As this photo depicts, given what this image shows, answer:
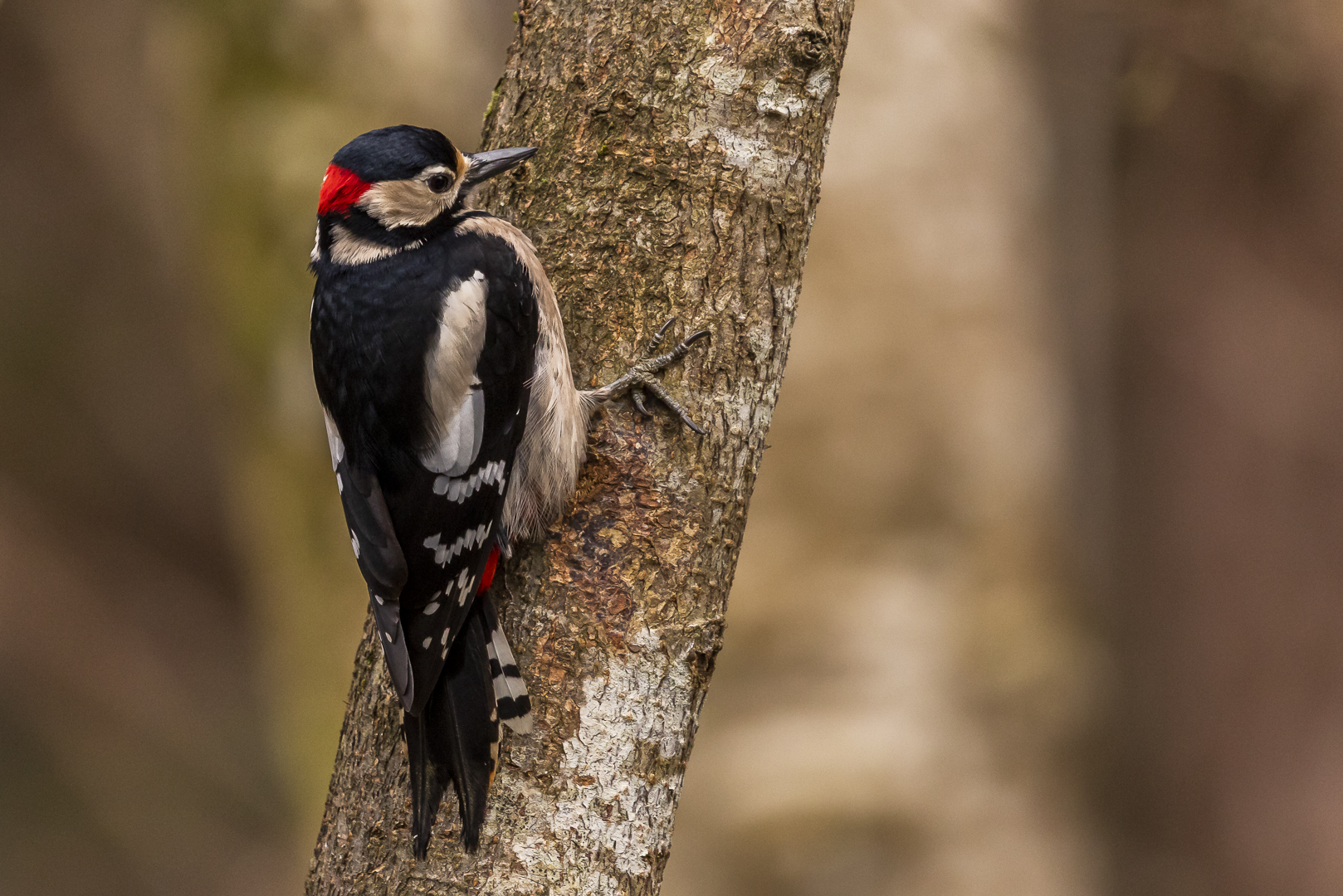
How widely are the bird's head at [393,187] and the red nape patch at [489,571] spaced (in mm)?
722

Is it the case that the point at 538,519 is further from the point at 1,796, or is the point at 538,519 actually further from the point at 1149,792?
the point at 1,796

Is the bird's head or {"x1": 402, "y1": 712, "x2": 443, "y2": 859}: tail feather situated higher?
the bird's head

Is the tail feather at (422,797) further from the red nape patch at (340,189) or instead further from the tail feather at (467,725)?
the red nape patch at (340,189)

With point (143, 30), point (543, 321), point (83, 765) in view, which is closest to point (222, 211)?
point (543, 321)

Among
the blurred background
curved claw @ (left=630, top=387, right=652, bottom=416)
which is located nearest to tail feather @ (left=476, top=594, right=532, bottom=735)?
curved claw @ (left=630, top=387, right=652, bottom=416)

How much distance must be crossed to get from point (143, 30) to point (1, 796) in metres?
5.92

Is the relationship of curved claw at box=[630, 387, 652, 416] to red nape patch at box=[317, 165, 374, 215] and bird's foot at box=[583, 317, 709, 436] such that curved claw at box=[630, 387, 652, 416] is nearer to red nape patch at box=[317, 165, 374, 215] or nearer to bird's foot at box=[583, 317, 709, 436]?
bird's foot at box=[583, 317, 709, 436]

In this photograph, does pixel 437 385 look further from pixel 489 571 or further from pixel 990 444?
pixel 990 444

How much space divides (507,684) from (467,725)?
0.09 metres

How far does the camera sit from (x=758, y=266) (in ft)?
6.87

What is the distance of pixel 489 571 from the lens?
2.16m

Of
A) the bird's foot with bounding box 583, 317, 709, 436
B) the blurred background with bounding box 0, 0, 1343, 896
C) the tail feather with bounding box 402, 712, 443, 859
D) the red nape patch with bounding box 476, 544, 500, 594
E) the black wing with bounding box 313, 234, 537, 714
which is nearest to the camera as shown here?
the tail feather with bounding box 402, 712, 443, 859

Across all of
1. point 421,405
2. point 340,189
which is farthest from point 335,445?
point 340,189

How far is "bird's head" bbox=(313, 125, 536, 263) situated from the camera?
238cm
